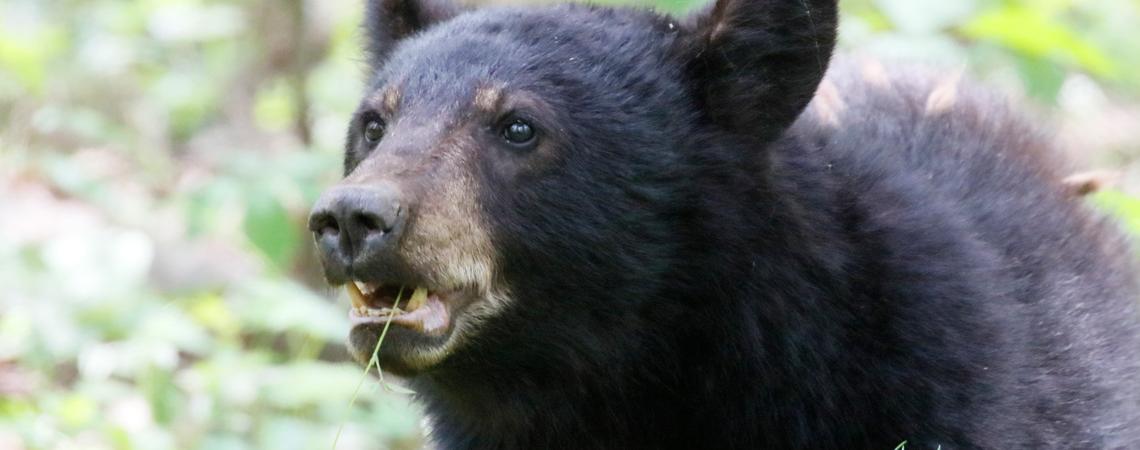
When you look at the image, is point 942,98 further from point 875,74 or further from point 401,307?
point 401,307

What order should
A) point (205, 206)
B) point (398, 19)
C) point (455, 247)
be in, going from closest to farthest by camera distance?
point (455, 247), point (398, 19), point (205, 206)

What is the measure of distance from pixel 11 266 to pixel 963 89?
3.78 m

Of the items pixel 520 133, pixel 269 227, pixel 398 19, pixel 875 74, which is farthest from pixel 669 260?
pixel 269 227

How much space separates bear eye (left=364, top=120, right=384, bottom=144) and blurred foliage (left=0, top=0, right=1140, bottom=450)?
84 centimetres

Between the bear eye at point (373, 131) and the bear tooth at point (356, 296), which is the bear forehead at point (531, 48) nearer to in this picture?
the bear eye at point (373, 131)

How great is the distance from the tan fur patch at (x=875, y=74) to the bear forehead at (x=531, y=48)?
1.35 meters

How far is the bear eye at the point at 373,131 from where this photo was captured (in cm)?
376

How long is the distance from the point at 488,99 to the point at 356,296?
548mm

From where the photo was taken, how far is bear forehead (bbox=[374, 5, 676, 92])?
3.62m

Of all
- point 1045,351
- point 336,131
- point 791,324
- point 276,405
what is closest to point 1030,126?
point 1045,351

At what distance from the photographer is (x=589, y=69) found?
3660mm

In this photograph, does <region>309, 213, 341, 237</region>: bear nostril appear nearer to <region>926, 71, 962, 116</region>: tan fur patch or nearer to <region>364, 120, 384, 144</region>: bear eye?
<region>364, 120, 384, 144</region>: bear eye

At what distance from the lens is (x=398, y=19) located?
4.28 m

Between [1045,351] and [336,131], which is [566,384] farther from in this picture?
[336,131]
